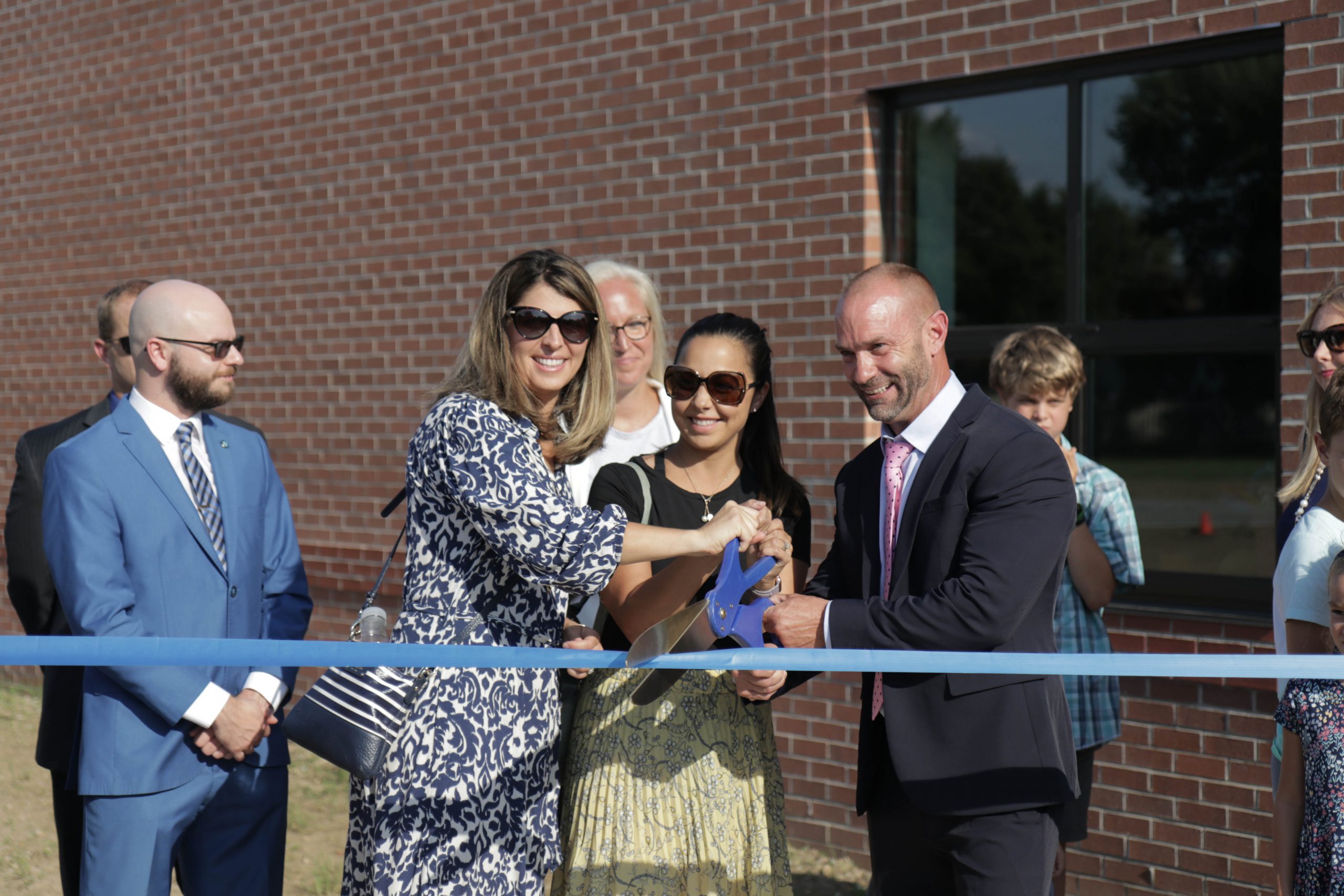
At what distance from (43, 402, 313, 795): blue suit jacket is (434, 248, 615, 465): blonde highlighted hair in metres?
1.02

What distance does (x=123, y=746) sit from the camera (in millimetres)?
3168

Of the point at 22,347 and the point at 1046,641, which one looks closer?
the point at 1046,641

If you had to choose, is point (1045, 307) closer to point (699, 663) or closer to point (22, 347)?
point (699, 663)

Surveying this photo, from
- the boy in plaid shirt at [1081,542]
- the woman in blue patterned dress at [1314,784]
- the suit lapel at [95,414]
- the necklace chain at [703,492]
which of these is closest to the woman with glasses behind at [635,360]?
the necklace chain at [703,492]

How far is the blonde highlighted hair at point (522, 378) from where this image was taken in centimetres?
279

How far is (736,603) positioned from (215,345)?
5.60 ft

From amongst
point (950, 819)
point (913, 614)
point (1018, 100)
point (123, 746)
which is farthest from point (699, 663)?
point (1018, 100)

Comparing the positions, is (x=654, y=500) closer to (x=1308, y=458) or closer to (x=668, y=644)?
(x=668, y=644)

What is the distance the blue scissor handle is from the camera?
2.65 m

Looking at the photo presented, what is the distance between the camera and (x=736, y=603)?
269 cm

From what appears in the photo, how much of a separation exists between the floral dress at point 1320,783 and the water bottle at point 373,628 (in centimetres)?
202

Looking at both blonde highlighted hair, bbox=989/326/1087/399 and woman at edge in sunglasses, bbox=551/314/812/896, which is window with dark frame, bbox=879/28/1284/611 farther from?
woman at edge in sunglasses, bbox=551/314/812/896

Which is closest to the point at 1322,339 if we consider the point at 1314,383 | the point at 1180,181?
the point at 1314,383

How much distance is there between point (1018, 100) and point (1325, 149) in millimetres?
1305
